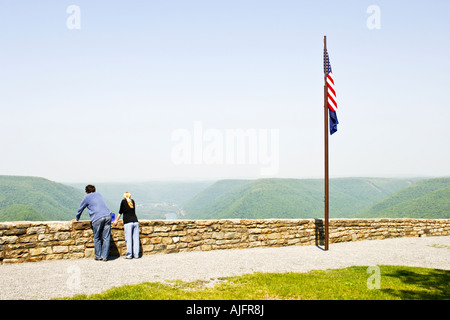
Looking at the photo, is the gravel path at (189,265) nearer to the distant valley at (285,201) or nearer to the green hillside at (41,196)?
the distant valley at (285,201)

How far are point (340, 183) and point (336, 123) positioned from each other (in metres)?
163

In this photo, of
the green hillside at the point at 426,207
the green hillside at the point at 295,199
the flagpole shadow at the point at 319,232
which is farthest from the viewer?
the green hillside at the point at 295,199

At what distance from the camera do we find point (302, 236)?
12367 millimetres

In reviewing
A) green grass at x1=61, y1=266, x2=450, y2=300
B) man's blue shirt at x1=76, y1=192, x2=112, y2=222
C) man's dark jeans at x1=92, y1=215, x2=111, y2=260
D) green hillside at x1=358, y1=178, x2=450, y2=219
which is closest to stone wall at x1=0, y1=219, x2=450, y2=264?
man's dark jeans at x1=92, y1=215, x2=111, y2=260

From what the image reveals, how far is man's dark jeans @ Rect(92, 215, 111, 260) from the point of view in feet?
29.3

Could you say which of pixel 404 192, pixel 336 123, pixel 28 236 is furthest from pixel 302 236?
pixel 404 192

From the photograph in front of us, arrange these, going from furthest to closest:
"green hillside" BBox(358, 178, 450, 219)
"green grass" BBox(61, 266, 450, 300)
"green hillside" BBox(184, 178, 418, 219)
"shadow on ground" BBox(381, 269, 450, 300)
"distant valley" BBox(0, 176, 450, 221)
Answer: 1. "green hillside" BBox(184, 178, 418, 219)
2. "distant valley" BBox(0, 176, 450, 221)
3. "green hillside" BBox(358, 178, 450, 219)
4. "shadow on ground" BBox(381, 269, 450, 300)
5. "green grass" BBox(61, 266, 450, 300)

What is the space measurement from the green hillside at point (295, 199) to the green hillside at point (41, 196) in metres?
45.4

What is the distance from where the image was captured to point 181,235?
10531 mm

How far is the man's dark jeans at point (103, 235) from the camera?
29.3ft

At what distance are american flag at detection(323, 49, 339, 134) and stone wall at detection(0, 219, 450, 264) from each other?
3.47 meters

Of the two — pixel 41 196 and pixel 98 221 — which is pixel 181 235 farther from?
pixel 41 196

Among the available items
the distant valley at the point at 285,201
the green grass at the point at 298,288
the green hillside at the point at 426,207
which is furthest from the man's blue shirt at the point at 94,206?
the green hillside at the point at 426,207

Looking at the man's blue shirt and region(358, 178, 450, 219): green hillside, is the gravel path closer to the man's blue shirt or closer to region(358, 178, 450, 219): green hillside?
the man's blue shirt
